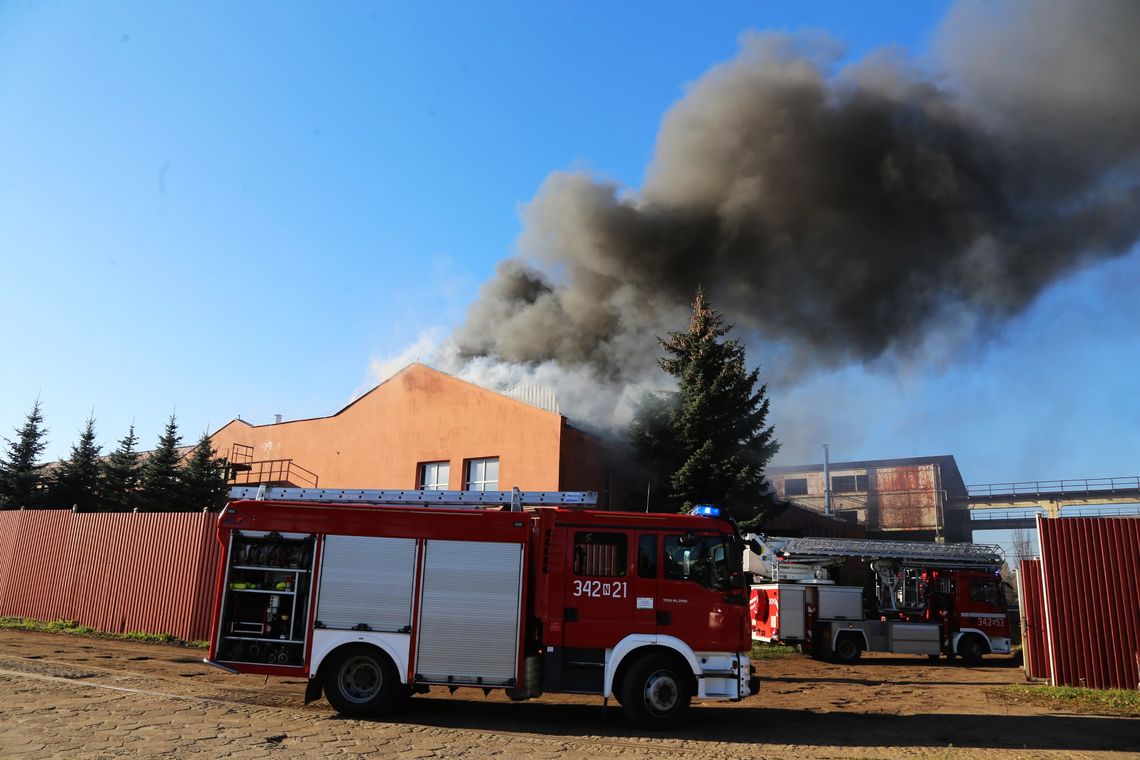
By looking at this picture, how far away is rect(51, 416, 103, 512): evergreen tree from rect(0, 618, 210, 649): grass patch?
12971 mm

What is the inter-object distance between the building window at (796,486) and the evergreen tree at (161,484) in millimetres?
41364

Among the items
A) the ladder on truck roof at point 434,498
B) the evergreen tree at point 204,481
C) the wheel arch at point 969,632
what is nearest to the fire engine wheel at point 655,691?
the ladder on truck roof at point 434,498

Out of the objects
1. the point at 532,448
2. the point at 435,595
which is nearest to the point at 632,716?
the point at 435,595

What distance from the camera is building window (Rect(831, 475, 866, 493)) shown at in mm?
52750

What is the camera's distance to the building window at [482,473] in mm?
23578

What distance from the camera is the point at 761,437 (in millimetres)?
25281

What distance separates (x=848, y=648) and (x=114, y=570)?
17421 millimetres

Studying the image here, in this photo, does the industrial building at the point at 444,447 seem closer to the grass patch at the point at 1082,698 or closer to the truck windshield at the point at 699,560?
the grass patch at the point at 1082,698

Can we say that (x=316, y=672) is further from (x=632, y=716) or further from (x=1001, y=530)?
(x=1001, y=530)

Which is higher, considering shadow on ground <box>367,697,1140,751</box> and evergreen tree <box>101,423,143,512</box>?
evergreen tree <box>101,423,143,512</box>

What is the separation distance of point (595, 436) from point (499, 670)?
1594cm

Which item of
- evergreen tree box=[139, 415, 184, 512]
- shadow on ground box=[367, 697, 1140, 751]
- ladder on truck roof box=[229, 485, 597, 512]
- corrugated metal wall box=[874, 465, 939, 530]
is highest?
corrugated metal wall box=[874, 465, 939, 530]

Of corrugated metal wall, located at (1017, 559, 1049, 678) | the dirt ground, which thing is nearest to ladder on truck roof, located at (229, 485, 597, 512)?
the dirt ground

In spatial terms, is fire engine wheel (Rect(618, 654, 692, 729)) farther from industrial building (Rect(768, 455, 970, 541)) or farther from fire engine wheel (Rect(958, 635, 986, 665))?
industrial building (Rect(768, 455, 970, 541))
